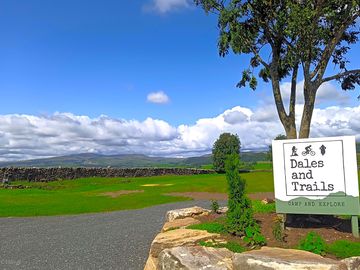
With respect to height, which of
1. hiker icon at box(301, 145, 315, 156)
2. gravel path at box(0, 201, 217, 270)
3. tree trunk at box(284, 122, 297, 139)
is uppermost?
tree trunk at box(284, 122, 297, 139)

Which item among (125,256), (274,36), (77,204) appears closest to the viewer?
(125,256)

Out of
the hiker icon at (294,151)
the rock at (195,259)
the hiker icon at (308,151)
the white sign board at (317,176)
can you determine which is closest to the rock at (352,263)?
the rock at (195,259)

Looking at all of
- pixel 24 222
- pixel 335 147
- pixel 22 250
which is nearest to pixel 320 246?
→ pixel 335 147

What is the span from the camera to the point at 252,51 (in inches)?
592

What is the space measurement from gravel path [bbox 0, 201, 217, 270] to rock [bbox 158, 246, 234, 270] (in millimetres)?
2603

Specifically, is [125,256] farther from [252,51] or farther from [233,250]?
[252,51]

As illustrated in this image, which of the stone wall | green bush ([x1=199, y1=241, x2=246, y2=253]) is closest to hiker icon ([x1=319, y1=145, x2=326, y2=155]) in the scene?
green bush ([x1=199, y1=241, x2=246, y2=253])

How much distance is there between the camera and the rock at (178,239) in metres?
9.85

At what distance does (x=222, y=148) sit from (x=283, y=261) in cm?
7572

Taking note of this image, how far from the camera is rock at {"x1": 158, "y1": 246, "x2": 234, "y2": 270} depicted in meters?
8.12

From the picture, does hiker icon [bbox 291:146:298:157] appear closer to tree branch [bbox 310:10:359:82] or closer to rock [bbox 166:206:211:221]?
tree branch [bbox 310:10:359:82]

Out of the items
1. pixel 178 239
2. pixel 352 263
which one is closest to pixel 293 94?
pixel 178 239

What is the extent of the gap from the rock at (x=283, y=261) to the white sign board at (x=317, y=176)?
2.82 metres

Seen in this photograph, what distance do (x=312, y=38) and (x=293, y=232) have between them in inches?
266
